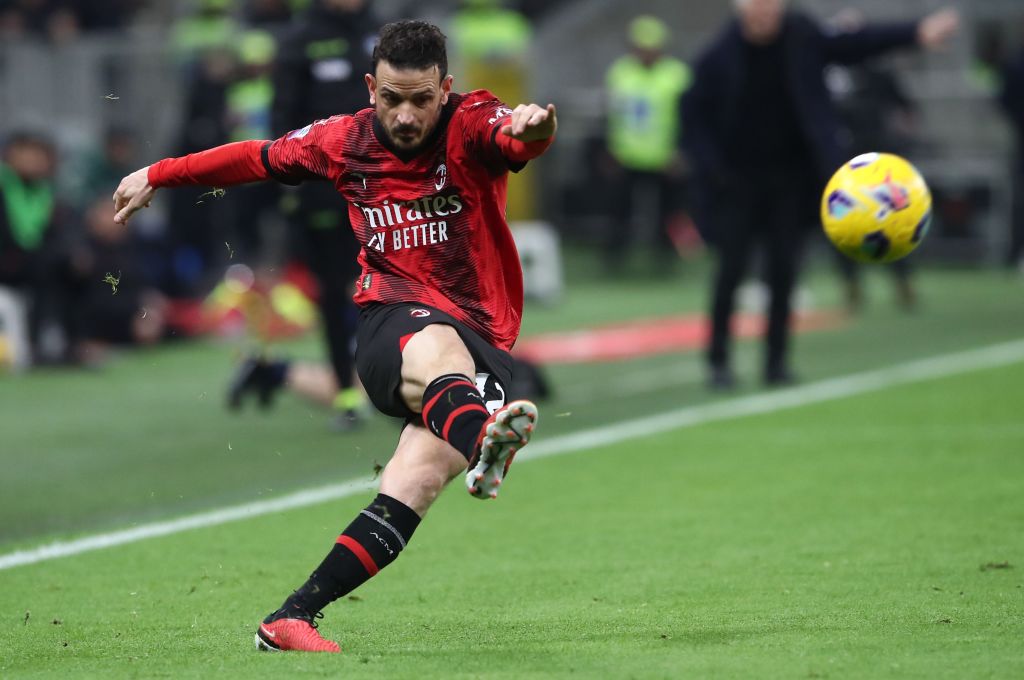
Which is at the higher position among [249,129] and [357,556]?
[249,129]

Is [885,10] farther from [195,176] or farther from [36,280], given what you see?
[195,176]

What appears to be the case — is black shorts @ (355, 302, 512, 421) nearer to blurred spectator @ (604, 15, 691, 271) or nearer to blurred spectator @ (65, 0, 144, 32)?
blurred spectator @ (604, 15, 691, 271)

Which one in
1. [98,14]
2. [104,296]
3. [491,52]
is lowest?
[104,296]

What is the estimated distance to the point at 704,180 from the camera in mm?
12367

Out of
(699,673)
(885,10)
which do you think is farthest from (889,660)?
(885,10)

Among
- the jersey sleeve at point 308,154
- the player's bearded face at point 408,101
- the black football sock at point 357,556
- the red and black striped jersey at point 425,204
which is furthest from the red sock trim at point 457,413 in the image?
the jersey sleeve at point 308,154

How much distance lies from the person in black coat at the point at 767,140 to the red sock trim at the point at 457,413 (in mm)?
6470

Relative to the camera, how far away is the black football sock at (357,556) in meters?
5.51

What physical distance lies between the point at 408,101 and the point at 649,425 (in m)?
5.61

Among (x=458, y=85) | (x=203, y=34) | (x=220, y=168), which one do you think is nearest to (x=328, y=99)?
(x=220, y=168)

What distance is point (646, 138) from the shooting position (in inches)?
830

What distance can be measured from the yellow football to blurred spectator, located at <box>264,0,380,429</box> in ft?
12.5

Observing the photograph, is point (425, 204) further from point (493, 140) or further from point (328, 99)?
point (328, 99)

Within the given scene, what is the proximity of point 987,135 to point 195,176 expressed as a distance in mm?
17518
